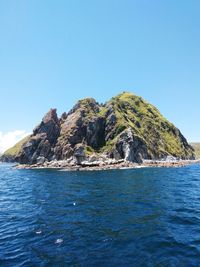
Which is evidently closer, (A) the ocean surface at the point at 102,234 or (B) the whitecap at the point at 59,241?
(A) the ocean surface at the point at 102,234

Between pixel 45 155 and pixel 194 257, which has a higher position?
pixel 45 155

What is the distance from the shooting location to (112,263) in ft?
53.8

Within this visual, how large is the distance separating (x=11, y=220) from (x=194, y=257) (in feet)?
70.9

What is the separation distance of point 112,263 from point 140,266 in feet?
6.37

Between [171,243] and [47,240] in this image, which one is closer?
[171,243]

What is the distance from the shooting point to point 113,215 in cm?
2975

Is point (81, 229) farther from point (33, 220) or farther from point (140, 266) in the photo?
point (140, 266)

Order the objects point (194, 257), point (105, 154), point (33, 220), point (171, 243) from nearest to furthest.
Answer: point (194, 257) → point (171, 243) → point (33, 220) → point (105, 154)

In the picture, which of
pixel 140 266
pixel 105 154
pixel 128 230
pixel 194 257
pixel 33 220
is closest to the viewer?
pixel 140 266

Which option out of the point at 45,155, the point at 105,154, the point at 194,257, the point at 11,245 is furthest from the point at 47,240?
the point at 45,155

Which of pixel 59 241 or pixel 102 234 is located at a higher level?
pixel 102 234

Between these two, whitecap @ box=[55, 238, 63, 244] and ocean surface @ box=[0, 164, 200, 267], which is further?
whitecap @ box=[55, 238, 63, 244]

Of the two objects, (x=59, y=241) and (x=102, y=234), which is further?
(x=102, y=234)

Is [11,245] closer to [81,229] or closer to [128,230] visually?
[81,229]
